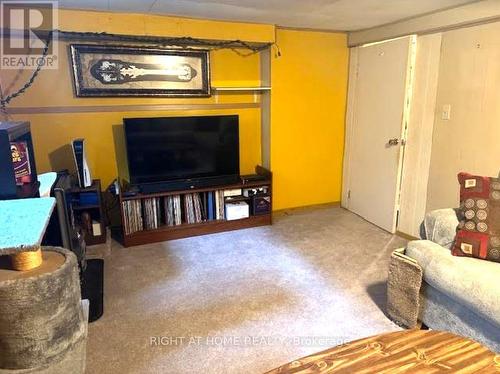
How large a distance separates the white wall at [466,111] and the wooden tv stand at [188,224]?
1628 mm

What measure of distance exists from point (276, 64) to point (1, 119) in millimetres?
2654


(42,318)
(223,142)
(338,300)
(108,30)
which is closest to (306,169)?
(223,142)

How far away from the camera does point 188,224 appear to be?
3.52m

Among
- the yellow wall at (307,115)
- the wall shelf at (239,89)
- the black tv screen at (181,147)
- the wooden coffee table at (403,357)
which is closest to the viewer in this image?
the wooden coffee table at (403,357)

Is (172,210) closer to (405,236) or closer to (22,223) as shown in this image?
(22,223)

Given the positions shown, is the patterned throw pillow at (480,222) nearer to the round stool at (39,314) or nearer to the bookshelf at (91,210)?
the round stool at (39,314)

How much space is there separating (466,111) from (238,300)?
7.70 ft

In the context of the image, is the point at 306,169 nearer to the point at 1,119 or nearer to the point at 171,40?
the point at 171,40

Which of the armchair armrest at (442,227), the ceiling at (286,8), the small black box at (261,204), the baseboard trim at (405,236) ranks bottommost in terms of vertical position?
the baseboard trim at (405,236)

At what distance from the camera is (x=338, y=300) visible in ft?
8.01

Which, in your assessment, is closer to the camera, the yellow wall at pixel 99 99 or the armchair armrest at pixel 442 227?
the armchair armrest at pixel 442 227

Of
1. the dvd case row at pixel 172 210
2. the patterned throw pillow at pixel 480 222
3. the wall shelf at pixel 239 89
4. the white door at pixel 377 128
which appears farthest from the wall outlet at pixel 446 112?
the dvd case row at pixel 172 210

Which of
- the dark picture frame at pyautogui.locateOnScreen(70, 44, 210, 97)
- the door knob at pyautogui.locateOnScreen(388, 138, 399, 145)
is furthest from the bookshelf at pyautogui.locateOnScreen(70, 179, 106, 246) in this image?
the door knob at pyautogui.locateOnScreen(388, 138, 399, 145)

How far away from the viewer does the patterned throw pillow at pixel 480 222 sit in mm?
1994
